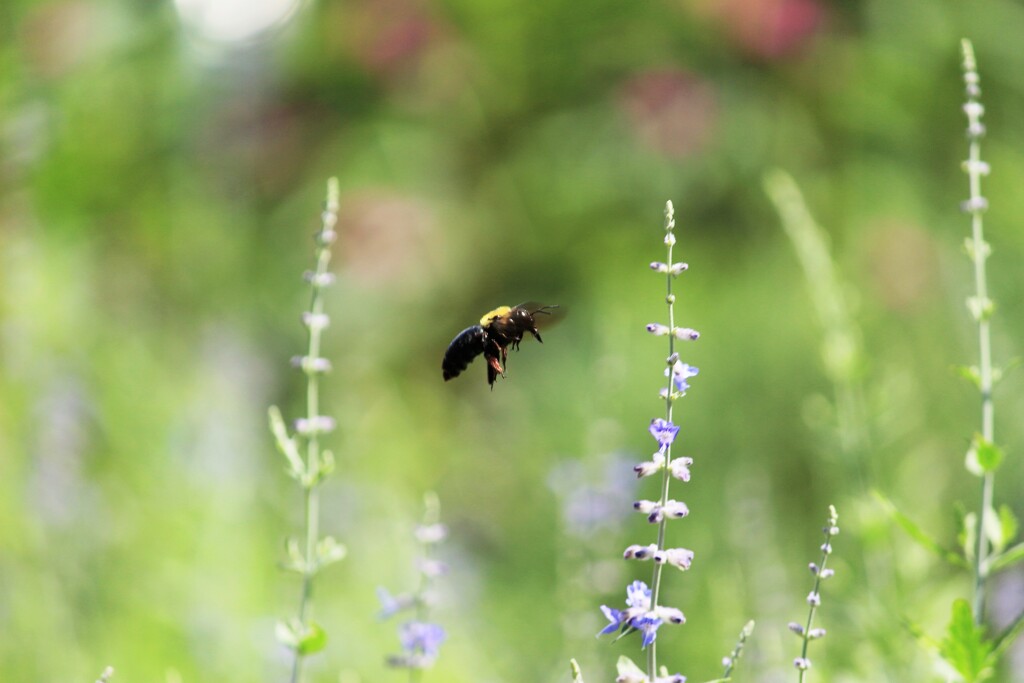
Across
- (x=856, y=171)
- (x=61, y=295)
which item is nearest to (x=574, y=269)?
(x=856, y=171)

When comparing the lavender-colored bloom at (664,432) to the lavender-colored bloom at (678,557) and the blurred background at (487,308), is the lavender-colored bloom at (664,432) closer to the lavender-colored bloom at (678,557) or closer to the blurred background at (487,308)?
the lavender-colored bloom at (678,557)

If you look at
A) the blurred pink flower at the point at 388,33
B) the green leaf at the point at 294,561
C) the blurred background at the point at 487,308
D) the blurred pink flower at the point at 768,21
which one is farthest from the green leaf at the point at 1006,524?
the blurred pink flower at the point at 388,33

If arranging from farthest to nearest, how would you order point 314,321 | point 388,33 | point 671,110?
1. point 388,33
2. point 671,110
3. point 314,321

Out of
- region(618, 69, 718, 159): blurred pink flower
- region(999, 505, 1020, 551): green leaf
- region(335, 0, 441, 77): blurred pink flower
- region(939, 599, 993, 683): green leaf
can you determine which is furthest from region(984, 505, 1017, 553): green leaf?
region(335, 0, 441, 77): blurred pink flower

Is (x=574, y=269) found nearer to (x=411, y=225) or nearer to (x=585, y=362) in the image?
(x=411, y=225)

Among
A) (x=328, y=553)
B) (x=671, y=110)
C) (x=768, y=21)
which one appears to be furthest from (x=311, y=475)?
(x=768, y=21)

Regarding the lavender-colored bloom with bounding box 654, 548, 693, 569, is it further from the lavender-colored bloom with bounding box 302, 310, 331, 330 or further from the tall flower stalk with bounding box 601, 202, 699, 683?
the lavender-colored bloom with bounding box 302, 310, 331, 330

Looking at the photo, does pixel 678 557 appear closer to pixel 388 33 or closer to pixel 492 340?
pixel 492 340
